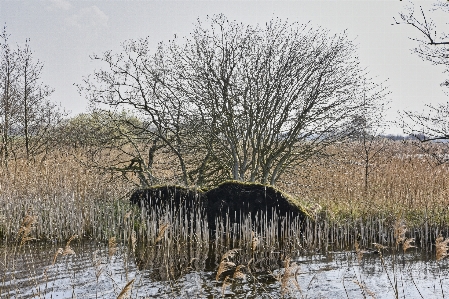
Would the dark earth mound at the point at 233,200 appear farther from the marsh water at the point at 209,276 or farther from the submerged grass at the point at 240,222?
the marsh water at the point at 209,276

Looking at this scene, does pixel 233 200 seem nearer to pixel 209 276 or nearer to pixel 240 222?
pixel 240 222

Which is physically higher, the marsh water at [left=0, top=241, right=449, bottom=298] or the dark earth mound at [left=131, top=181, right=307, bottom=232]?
the dark earth mound at [left=131, top=181, right=307, bottom=232]

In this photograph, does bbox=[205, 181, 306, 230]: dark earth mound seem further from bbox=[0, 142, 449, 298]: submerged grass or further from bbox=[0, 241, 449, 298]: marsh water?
bbox=[0, 241, 449, 298]: marsh water

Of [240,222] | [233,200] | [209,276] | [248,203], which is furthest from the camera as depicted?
[233,200]

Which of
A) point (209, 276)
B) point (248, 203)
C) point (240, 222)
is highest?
point (248, 203)

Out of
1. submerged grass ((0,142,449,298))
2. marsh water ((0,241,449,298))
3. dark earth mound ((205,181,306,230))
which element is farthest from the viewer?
dark earth mound ((205,181,306,230))

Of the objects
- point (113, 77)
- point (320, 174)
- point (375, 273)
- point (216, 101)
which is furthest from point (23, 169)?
point (375, 273)

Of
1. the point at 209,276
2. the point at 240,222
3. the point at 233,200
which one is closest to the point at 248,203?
the point at 233,200

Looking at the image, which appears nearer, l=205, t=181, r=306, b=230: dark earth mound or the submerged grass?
the submerged grass

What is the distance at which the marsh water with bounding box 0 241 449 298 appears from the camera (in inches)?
255

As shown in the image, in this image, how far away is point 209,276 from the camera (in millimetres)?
7441

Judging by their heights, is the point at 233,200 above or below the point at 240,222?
above

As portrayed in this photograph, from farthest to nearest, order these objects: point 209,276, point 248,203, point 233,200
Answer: point 233,200, point 248,203, point 209,276

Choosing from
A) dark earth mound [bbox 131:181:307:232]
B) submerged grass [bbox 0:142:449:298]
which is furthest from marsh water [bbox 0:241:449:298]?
dark earth mound [bbox 131:181:307:232]
